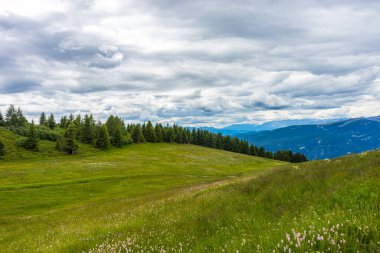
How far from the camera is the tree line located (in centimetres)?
11406

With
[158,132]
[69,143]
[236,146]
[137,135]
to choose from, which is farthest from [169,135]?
[69,143]

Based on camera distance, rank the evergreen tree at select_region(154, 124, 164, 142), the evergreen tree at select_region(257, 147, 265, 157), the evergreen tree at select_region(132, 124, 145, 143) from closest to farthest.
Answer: the evergreen tree at select_region(132, 124, 145, 143), the evergreen tree at select_region(154, 124, 164, 142), the evergreen tree at select_region(257, 147, 265, 157)

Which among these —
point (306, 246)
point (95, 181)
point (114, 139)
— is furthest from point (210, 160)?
point (306, 246)

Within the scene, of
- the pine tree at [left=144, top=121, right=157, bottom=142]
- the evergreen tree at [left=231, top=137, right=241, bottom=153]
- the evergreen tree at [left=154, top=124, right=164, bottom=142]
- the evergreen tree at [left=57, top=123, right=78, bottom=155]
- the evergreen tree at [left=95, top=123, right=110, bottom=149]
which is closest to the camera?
the evergreen tree at [left=57, top=123, right=78, bottom=155]

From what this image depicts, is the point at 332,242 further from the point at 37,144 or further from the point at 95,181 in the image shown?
the point at 37,144

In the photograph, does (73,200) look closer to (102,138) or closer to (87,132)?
(102,138)

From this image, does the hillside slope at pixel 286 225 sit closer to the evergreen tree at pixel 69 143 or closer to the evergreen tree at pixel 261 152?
the evergreen tree at pixel 69 143

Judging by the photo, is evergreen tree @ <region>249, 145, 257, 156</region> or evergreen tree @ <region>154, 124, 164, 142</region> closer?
evergreen tree @ <region>154, 124, 164, 142</region>

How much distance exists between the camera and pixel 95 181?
59.3 m

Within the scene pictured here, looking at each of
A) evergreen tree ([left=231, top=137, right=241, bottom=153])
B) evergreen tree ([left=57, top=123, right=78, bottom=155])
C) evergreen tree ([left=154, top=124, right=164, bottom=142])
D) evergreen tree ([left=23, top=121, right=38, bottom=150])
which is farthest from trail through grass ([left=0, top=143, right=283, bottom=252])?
evergreen tree ([left=231, top=137, right=241, bottom=153])

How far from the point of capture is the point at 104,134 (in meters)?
125

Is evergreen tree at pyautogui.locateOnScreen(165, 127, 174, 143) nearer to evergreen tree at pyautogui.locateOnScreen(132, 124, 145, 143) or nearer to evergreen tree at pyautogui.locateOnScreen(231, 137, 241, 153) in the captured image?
evergreen tree at pyautogui.locateOnScreen(132, 124, 145, 143)

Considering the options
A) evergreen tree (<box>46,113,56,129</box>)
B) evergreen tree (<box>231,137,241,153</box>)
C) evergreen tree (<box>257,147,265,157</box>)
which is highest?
evergreen tree (<box>46,113,56,129</box>)

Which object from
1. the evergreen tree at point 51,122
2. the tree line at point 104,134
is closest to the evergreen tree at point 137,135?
the tree line at point 104,134
